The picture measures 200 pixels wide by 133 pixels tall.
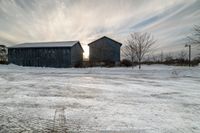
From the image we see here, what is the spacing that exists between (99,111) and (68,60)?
2132 centimetres

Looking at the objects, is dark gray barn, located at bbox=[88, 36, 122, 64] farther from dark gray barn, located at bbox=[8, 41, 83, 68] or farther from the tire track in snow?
the tire track in snow

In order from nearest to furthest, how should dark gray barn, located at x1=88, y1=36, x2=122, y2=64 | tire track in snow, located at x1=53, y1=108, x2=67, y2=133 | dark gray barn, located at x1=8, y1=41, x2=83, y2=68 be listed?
tire track in snow, located at x1=53, y1=108, x2=67, y2=133
dark gray barn, located at x1=8, y1=41, x2=83, y2=68
dark gray barn, located at x1=88, y1=36, x2=122, y2=64

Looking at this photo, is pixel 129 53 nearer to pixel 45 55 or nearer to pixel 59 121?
pixel 45 55

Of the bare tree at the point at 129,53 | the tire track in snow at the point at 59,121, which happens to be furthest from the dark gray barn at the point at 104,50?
the tire track in snow at the point at 59,121

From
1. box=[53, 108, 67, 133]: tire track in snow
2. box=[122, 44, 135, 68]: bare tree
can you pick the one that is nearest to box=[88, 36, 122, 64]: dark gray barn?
box=[122, 44, 135, 68]: bare tree

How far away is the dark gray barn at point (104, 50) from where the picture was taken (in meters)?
28.2

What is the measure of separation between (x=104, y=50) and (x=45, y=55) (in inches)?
475

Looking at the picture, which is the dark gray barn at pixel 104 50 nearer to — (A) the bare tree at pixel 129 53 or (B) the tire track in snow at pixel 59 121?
(A) the bare tree at pixel 129 53

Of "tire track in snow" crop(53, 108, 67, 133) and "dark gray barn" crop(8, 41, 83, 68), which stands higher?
"dark gray barn" crop(8, 41, 83, 68)

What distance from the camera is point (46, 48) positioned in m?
24.9

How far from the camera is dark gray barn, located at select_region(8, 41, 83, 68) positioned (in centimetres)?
2422

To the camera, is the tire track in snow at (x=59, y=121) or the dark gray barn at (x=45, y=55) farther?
the dark gray barn at (x=45, y=55)

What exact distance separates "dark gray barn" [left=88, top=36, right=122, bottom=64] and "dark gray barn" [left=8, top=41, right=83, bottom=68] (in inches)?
165

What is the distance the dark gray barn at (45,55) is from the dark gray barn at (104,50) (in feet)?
13.7
